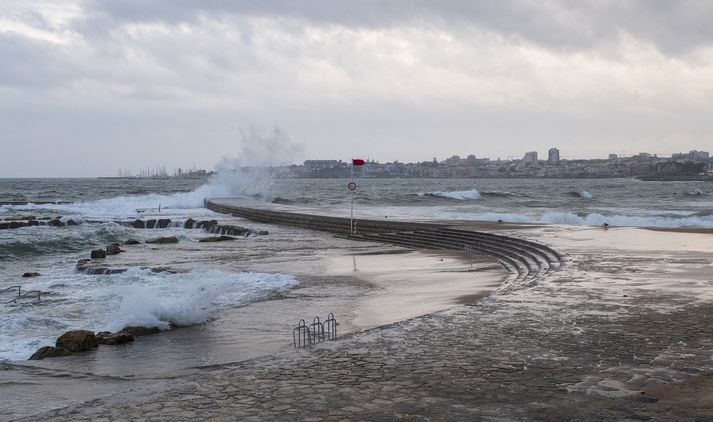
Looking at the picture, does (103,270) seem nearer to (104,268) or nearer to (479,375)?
(104,268)

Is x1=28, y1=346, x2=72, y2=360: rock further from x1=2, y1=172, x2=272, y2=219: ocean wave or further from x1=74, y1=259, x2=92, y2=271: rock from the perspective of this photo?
x1=2, y1=172, x2=272, y2=219: ocean wave

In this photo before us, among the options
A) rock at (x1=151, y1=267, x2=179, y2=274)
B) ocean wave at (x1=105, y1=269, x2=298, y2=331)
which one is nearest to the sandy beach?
ocean wave at (x1=105, y1=269, x2=298, y2=331)

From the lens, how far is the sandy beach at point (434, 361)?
481cm

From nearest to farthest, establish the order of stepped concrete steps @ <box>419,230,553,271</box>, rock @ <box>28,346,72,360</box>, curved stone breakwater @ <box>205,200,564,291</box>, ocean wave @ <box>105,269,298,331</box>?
rock @ <box>28,346,72,360</box>, ocean wave @ <box>105,269,298,331</box>, curved stone breakwater @ <box>205,200,564,291</box>, stepped concrete steps @ <box>419,230,553,271</box>

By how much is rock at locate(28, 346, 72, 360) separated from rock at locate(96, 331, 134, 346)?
2.01 ft

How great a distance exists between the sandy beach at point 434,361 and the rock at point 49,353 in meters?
0.27

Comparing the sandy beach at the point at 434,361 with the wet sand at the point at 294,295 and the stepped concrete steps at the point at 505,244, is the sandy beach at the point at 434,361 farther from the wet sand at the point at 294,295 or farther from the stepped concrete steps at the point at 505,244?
the stepped concrete steps at the point at 505,244

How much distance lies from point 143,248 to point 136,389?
17866 mm

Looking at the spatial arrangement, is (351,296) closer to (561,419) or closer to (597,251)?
(597,251)

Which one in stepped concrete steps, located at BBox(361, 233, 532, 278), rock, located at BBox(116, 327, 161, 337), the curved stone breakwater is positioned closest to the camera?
rock, located at BBox(116, 327, 161, 337)

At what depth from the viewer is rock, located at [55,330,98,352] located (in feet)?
27.6

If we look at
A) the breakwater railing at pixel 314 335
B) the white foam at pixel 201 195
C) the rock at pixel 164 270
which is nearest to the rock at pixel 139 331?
the breakwater railing at pixel 314 335

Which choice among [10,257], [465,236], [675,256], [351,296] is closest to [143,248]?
[10,257]

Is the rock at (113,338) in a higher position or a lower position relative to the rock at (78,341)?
lower
